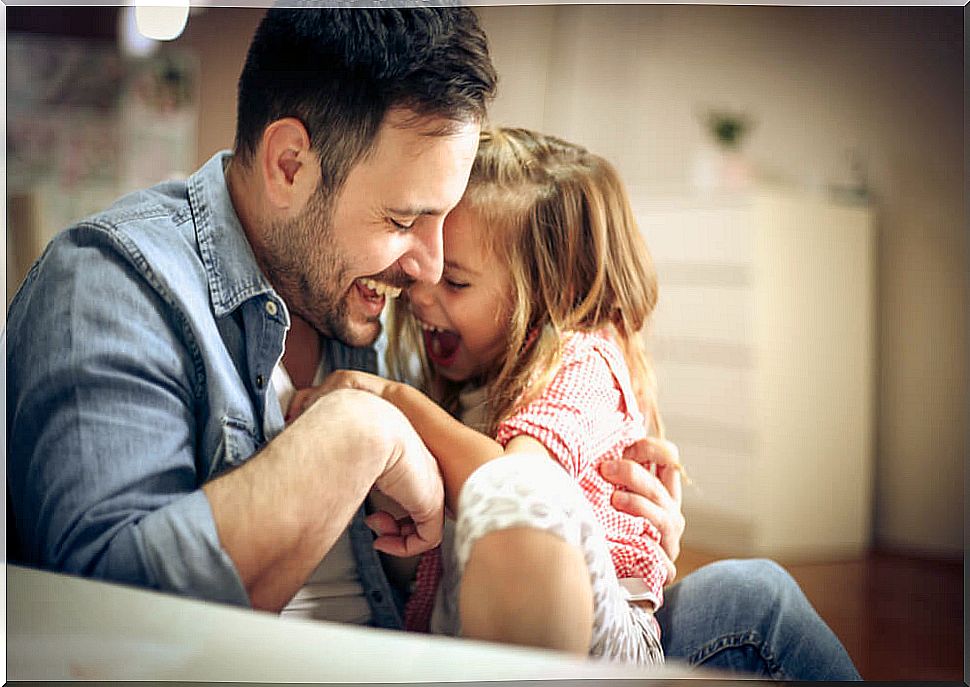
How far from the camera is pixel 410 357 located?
783mm

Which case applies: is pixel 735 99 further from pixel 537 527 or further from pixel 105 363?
pixel 105 363

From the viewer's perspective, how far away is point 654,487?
0.81m

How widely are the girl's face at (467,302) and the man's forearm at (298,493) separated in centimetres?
10

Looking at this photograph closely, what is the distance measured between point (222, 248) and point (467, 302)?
0.21 m

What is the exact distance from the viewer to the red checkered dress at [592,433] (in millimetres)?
730

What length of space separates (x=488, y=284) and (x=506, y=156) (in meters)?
0.11

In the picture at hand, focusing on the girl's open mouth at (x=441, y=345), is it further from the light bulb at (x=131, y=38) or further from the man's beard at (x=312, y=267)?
the light bulb at (x=131, y=38)

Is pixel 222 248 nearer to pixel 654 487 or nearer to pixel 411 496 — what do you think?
pixel 411 496

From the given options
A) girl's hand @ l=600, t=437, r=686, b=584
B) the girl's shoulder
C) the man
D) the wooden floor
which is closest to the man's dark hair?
the man

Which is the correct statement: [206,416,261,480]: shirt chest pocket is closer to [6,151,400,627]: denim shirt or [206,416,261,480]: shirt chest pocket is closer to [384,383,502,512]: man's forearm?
[6,151,400,627]: denim shirt

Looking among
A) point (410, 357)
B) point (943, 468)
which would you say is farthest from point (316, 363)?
point (943, 468)

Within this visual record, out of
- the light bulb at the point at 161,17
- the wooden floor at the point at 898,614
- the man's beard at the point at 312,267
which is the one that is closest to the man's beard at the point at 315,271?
the man's beard at the point at 312,267

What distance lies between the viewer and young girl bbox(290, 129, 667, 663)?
2.34ft

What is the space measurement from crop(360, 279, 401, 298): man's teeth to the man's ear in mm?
84
